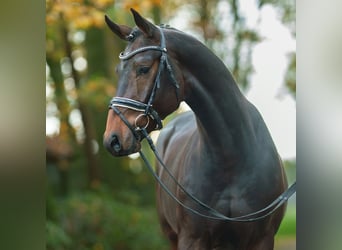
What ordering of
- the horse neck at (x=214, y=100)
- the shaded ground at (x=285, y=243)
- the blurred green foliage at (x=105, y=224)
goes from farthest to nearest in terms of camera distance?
1. the blurred green foliage at (x=105, y=224)
2. the shaded ground at (x=285, y=243)
3. the horse neck at (x=214, y=100)

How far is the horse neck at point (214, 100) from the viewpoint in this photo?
3080 mm

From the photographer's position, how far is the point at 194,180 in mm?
3295

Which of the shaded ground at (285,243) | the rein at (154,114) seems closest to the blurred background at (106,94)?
the shaded ground at (285,243)

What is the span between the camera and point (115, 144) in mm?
2879

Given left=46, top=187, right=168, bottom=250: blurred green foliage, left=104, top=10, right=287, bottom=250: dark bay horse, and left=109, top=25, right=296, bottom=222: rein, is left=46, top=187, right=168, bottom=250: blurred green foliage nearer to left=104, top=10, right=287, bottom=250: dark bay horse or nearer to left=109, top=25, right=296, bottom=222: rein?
left=104, top=10, right=287, bottom=250: dark bay horse

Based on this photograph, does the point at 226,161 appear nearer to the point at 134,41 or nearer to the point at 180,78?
the point at 180,78

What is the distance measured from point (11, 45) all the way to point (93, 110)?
3927 mm

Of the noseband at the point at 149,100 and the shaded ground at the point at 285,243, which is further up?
the noseband at the point at 149,100

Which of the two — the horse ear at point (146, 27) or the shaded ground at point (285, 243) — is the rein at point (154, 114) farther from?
the shaded ground at point (285, 243)

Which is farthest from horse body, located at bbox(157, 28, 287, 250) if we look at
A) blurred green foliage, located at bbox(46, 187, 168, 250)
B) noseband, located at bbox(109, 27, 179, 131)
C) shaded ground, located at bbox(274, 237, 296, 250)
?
blurred green foliage, located at bbox(46, 187, 168, 250)

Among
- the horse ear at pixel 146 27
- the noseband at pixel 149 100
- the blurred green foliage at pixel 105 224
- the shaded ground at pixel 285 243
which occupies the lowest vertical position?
the blurred green foliage at pixel 105 224

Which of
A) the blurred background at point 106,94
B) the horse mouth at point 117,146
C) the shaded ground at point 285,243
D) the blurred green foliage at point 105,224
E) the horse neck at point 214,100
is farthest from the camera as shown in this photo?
the blurred green foliage at point 105,224

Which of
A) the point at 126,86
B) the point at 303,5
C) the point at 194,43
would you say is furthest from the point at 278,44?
the point at 303,5

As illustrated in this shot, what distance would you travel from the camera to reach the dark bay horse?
115 inches
